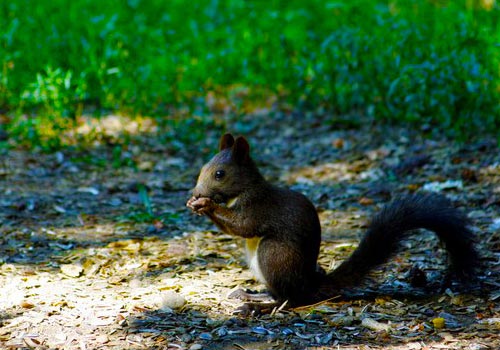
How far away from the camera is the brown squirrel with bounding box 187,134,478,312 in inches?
123

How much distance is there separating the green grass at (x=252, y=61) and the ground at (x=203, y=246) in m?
0.33

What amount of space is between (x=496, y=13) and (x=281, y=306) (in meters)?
4.03

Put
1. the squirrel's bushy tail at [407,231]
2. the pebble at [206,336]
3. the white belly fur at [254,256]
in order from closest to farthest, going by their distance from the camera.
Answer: the pebble at [206,336], the squirrel's bushy tail at [407,231], the white belly fur at [254,256]

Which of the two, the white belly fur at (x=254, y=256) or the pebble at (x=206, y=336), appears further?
the white belly fur at (x=254, y=256)

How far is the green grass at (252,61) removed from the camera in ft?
18.0

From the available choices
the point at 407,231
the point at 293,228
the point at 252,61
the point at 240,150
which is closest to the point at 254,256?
the point at 293,228

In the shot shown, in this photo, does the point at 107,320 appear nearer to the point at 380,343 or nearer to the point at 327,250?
the point at 380,343

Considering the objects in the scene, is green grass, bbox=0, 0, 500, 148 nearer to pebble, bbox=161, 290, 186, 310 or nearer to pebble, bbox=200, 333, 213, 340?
pebble, bbox=161, 290, 186, 310

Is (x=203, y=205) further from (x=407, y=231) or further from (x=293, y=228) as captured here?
(x=407, y=231)

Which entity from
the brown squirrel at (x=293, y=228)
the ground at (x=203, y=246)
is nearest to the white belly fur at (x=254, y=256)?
the brown squirrel at (x=293, y=228)

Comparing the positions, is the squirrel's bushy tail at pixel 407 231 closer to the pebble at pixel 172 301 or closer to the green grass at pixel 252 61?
the pebble at pixel 172 301

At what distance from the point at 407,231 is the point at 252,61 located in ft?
14.2

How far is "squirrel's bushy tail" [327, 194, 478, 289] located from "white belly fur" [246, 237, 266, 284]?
0.30 meters

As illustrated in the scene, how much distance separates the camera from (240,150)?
3.30 m
